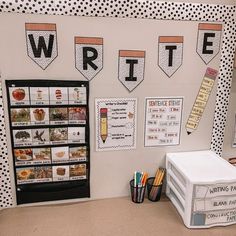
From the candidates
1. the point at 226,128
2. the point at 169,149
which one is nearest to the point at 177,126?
the point at 169,149

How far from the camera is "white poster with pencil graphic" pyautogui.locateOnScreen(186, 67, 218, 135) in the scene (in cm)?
119

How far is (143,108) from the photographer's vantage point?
1154mm

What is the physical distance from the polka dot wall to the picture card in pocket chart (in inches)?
7.5

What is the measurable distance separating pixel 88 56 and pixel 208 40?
51 cm

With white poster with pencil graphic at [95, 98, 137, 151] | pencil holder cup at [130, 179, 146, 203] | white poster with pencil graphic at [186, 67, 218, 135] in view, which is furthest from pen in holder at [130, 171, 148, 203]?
white poster with pencil graphic at [186, 67, 218, 135]

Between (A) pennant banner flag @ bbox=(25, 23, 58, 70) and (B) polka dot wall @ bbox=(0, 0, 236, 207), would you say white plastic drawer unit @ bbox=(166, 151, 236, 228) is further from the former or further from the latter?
(A) pennant banner flag @ bbox=(25, 23, 58, 70)

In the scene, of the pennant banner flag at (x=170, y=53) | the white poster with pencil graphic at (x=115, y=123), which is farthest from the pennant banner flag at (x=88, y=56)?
the pennant banner flag at (x=170, y=53)

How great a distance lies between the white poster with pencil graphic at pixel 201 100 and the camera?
119cm

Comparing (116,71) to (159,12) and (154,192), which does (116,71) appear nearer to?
(159,12)

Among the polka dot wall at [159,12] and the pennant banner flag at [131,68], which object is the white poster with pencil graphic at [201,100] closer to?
the polka dot wall at [159,12]

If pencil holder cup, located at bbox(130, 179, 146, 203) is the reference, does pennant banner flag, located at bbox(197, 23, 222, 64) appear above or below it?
above

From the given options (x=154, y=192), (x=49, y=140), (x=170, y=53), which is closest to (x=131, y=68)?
(x=170, y=53)

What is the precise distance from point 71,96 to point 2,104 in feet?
0.87

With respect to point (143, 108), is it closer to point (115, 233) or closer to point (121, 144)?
point (121, 144)
